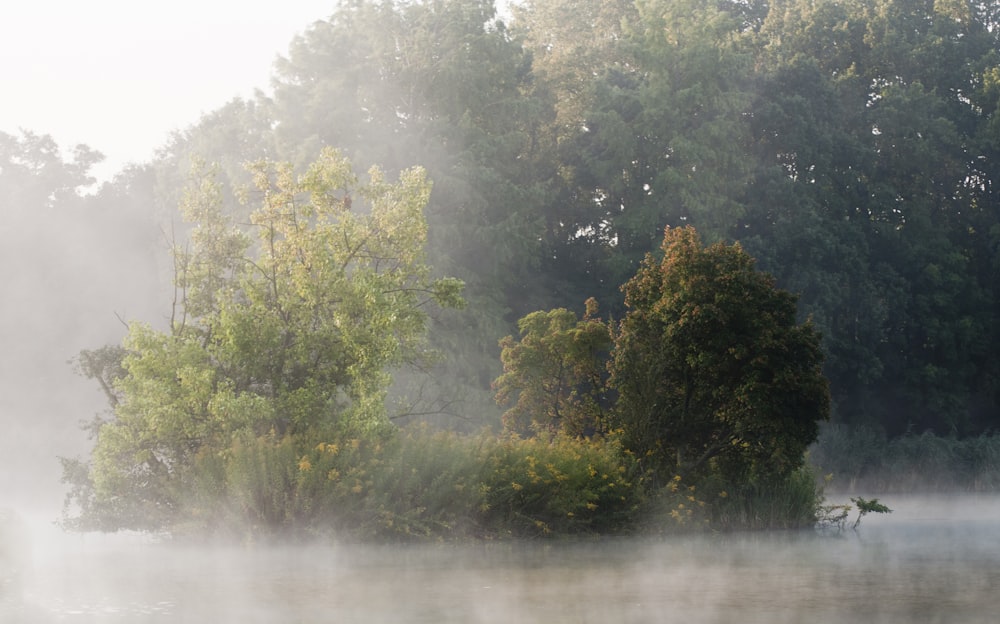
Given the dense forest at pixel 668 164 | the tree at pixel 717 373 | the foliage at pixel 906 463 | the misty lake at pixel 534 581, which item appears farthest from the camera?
the dense forest at pixel 668 164

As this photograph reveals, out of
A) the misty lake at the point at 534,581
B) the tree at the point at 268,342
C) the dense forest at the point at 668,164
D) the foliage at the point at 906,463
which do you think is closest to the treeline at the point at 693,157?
the dense forest at the point at 668,164

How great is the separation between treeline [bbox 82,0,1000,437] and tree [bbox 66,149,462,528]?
15.0m

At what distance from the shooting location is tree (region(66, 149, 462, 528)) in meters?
26.1

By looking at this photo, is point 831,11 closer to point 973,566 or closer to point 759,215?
point 759,215

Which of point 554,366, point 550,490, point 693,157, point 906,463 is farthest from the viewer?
point 693,157

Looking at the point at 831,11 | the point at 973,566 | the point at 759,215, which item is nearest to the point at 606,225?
the point at 759,215

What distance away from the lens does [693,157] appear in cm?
5091

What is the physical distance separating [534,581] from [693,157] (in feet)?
115

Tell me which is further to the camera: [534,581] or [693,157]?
[693,157]

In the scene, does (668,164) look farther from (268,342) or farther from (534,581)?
(534,581)

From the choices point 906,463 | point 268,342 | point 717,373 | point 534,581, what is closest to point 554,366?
point 717,373

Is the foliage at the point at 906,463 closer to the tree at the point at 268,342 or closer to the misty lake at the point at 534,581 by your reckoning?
the misty lake at the point at 534,581

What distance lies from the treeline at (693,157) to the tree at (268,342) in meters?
15.0

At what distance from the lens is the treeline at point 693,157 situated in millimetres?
49562
